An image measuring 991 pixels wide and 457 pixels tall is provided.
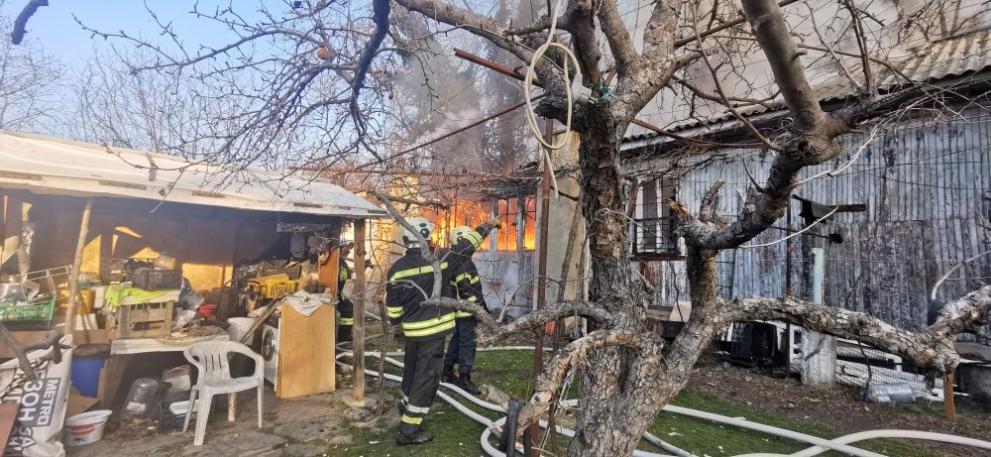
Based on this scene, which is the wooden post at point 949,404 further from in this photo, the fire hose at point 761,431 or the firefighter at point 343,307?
the firefighter at point 343,307

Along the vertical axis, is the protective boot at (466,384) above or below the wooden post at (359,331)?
below

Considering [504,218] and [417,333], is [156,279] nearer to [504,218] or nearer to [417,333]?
[417,333]

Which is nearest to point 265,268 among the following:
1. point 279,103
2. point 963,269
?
point 279,103

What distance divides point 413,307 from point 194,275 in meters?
4.40

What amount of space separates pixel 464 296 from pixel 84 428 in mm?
4098

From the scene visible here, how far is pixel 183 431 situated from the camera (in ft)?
16.0

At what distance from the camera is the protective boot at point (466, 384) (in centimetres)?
622

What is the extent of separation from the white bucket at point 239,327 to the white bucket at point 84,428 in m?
1.72

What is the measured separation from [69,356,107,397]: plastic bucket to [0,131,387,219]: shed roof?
1.77m

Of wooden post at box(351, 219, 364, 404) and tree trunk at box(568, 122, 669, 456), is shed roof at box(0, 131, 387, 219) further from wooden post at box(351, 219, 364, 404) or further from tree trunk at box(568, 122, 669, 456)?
tree trunk at box(568, 122, 669, 456)

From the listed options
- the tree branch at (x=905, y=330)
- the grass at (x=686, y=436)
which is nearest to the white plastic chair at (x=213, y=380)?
the grass at (x=686, y=436)

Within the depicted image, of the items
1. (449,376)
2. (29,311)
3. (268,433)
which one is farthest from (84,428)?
(449,376)

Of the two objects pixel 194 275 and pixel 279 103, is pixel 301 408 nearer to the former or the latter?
pixel 194 275

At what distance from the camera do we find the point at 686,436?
478cm
